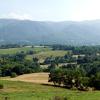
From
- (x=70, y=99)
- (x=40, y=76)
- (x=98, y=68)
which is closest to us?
(x=70, y=99)

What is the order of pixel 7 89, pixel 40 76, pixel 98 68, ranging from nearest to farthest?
pixel 7 89 → pixel 40 76 → pixel 98 68

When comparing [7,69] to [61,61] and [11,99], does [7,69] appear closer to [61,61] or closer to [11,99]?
[61,61]

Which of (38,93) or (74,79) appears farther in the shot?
(74,79)

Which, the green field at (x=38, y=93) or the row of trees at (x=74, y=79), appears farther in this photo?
the row of trees at (x=74, y=79)

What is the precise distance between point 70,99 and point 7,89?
2647 cm

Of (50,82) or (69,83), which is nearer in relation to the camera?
(69,83)

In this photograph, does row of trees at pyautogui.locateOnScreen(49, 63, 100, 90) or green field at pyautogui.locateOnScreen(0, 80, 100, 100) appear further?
row of trees at pyautogui.locateOnScreen(49, 63, 100, 90)

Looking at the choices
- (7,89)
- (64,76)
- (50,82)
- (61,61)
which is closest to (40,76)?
(50,82)

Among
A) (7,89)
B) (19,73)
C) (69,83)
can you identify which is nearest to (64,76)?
(69,83)

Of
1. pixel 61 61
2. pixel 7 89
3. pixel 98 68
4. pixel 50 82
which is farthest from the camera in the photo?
pixel 61 61

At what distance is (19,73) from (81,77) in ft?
170

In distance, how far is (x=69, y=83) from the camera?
92.5m

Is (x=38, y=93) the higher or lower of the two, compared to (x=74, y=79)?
higher

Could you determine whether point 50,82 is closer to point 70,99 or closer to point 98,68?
point 98,68
